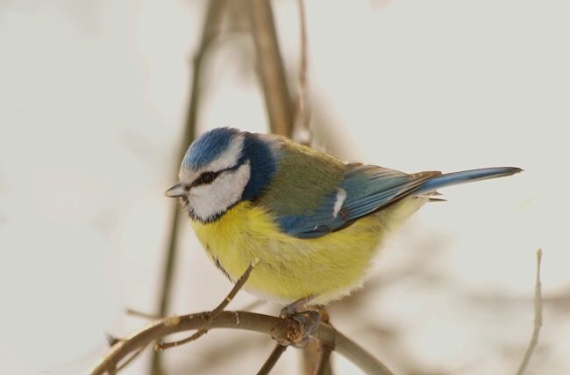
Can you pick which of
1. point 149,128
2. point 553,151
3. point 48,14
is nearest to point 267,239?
point 149,128

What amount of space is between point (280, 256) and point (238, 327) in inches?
18.4

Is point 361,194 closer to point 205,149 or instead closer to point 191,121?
point 205,149

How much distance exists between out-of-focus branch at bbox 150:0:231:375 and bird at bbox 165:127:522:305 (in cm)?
35

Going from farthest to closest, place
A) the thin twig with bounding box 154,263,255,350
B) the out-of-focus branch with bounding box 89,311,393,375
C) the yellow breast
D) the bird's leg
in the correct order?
the yellow breast
the bird's leg
the thin twig with bounding box 154,263,255,350
the out-of-focus branch with bounding box 89,311,393,375

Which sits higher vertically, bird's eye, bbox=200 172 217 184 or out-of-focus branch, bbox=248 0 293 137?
out-of-focus branch, bbox=248 0 293 137

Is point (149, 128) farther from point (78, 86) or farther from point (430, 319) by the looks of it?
point (430, 319)

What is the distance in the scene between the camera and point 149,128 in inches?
139

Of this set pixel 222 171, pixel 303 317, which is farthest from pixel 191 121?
pixel 303 317

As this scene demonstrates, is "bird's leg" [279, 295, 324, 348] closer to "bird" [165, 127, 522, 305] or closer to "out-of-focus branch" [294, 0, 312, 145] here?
"bird" [165, 127, 522, 305]

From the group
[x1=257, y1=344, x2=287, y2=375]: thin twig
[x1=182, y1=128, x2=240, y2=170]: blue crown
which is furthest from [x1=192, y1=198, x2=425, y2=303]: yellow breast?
[x1=257, y1=344, x2=287, y2=375]: thin twig

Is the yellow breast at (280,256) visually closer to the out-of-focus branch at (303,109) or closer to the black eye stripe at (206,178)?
the black eye stripe at (206,178)

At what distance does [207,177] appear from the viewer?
226cm

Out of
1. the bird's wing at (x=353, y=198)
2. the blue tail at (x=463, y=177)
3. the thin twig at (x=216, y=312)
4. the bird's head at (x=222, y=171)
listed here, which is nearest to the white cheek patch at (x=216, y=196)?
the bird's head at (x=222, y=171)

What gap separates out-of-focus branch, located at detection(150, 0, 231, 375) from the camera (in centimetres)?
256
